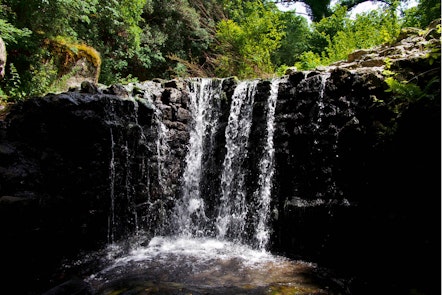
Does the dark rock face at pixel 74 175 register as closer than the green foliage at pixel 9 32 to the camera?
Yes

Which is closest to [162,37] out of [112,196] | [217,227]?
[112,196]

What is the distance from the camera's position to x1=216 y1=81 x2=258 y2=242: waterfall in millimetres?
6133

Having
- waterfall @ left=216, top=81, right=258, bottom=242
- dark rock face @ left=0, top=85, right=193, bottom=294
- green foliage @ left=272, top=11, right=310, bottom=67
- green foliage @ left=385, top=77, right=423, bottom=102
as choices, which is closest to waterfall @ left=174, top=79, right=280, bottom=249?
waterfall @ left=216, top=81, right=258, bottom=242

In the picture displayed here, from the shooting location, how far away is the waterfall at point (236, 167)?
6133 millimetres

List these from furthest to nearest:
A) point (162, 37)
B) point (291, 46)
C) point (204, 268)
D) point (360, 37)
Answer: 1. point (291, 46)
2. point (162, 37)
3. point (360, 37)
4. point (204, 268)

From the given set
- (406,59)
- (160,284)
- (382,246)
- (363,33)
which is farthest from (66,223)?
(363,33)

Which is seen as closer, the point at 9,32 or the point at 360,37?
the point at 9,32

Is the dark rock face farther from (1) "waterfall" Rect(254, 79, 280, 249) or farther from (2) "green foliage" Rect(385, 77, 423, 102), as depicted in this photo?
(2) "green foliage" Rect(385, 77, 423, 102)

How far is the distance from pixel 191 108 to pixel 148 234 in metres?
3.18

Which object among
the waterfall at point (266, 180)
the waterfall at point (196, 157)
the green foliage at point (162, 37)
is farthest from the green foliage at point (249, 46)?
the waterfall at point (266, 180)

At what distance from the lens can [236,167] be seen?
6.46 meters

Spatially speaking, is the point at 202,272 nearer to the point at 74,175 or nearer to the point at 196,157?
the point at 74,175

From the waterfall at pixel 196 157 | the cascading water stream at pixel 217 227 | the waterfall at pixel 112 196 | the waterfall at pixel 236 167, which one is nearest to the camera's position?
the cascading water stream at pixel 217 227

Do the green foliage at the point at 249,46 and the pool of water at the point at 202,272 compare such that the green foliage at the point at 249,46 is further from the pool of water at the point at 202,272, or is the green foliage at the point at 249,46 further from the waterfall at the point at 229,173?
the pool of water at the point at 202,272
